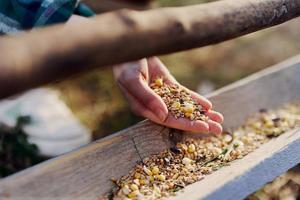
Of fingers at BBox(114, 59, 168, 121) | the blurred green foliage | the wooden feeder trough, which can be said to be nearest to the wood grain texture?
the wooden feeder trough

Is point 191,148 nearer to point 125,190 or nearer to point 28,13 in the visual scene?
point 125,190

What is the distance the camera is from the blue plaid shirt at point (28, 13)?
6.38ft

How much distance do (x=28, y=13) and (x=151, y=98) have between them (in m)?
0.55

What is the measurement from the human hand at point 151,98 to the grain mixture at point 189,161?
0.27ft

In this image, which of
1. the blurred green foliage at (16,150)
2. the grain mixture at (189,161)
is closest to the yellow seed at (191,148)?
the grain mixture at (189,161)

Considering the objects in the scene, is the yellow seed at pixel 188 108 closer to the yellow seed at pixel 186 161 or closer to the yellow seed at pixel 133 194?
the yellow seed at pixel 186 161

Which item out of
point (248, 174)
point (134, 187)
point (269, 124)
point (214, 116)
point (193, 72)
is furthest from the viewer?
point (193, 72)

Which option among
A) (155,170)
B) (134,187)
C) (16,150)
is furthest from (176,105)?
(16,150)

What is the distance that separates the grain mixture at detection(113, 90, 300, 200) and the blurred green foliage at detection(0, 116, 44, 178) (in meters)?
0.84

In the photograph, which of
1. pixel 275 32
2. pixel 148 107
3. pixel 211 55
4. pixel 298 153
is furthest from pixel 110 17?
pixel 275 32

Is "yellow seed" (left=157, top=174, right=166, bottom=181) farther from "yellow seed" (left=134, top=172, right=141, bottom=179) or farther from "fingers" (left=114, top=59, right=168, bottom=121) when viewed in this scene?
"fingers" (left=114, top=59, right=168, bottom=121)

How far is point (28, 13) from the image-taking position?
77.1 inches

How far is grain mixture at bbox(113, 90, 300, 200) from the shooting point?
1596mm

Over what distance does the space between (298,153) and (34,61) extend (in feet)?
3.43
